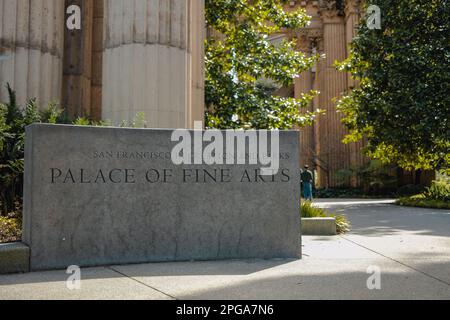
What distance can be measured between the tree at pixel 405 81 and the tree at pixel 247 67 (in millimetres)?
3313

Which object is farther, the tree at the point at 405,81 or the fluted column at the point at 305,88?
the fluted column at the point at 305,88

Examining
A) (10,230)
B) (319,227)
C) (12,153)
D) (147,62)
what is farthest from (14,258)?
(319,227)

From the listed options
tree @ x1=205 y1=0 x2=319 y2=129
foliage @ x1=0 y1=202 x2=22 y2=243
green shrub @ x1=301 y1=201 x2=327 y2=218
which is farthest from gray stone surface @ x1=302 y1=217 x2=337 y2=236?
tree @ x1=205 y1=0 x2=319 y2=129

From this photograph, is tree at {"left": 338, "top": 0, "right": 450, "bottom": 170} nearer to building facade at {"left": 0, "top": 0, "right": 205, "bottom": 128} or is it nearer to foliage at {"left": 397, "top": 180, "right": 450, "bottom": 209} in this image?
foliage at {"left": 397, "top": 180, "right": 450, "bottom": 209}

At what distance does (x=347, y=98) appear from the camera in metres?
19.1

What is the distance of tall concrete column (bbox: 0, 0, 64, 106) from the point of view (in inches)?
346

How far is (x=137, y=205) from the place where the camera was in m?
5.58

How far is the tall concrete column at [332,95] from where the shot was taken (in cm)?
3011

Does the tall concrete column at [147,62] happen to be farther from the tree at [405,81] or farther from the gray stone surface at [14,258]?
the tree at [405,81]

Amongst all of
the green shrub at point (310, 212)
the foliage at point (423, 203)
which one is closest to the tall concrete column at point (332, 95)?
the foliage at point (423, 203)

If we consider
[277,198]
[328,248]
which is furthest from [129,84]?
[328,248]

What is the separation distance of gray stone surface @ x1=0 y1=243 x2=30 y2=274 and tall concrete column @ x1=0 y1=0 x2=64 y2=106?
4.78m
